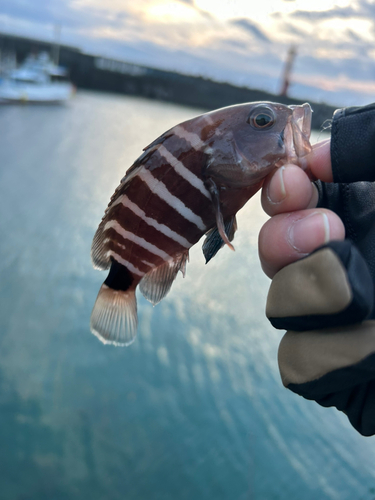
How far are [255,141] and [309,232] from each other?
406mm

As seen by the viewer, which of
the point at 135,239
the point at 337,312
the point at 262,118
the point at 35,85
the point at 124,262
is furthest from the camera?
the point at 35,85

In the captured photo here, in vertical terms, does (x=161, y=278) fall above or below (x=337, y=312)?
below

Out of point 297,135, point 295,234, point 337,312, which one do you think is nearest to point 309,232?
point 295,234

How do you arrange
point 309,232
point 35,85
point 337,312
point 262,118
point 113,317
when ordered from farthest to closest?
point 35,85, point 113,317, point 262,118, point 309,232, point 337,312

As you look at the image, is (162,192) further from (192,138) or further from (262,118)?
(262,118)

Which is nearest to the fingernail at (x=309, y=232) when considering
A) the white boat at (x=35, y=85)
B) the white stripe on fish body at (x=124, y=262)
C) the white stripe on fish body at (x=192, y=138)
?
the white stripe on fish body at (x=192, y=138)

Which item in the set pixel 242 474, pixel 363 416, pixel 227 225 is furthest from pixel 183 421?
pixel 227 225

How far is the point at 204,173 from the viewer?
4.75ft

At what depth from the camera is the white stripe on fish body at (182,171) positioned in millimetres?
1438

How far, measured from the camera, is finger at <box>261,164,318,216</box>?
1.42 m

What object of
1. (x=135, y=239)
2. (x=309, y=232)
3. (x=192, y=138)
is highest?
(x=192, y=138)

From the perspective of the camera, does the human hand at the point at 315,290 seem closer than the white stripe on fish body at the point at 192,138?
Yes

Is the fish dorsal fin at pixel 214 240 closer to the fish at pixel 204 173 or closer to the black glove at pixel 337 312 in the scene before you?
the fish at pixel 204 173

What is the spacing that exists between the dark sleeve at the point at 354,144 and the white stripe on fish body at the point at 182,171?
0.51 m
